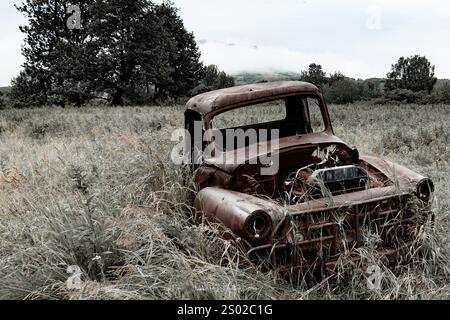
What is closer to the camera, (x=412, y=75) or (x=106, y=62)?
(x=106, y=62)

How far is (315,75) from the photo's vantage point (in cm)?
3503

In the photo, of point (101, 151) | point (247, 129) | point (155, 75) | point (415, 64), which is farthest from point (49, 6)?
point (247, 129)

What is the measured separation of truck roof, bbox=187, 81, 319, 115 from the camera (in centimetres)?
471

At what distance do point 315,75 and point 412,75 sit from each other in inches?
273

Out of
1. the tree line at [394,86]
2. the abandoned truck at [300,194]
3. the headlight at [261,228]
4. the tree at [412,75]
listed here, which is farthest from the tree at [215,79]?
the headlight at [261,228]

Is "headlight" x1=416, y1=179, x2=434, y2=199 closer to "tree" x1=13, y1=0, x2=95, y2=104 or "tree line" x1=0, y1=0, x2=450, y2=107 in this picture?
"tree line" x1=0, y1=0, x2=450, y2=107

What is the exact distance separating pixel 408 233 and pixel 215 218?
1613 mm

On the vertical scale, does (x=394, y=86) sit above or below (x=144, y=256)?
above

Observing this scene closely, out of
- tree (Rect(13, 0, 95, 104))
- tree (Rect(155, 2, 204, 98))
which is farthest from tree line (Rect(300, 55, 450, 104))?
tree (Rect(13, 0, 95, 104))

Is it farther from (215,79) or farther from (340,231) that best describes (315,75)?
(340,231)

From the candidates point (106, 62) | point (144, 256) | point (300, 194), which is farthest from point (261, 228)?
point (106, 62)

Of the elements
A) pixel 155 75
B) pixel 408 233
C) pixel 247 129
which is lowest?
pixel 408 233

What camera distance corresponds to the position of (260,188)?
167 inches
